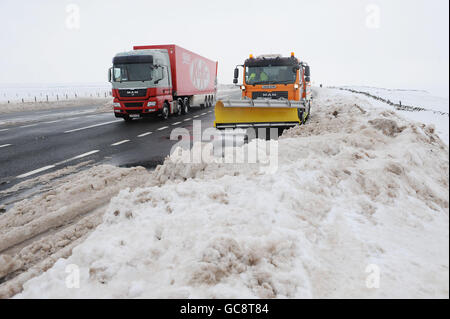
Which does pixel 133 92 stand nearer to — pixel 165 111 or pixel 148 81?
pixel 148 81

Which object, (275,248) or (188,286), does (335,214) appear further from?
(188,286)

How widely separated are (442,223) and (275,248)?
1305 mm

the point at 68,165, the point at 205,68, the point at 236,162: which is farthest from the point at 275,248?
the point at 205,68

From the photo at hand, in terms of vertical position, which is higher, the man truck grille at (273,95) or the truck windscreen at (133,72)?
the truck windscreen at (133,72)

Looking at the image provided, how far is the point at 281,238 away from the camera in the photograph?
2877mm

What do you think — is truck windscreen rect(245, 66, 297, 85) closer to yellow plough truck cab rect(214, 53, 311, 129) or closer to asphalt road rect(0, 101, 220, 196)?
yellow plough truck cab rect(214, 53, 311, 129)

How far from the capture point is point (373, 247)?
8.85 feet

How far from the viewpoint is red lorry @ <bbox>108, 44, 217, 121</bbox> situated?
1549 centimetres

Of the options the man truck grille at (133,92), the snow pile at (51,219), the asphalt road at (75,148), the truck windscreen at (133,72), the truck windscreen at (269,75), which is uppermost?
the truck windscreen at (133,72)

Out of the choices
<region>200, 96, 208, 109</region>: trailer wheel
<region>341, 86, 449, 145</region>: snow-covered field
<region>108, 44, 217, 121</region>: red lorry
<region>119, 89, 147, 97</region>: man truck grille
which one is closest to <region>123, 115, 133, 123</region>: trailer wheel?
<region>108, 44, 217, 121</region>: red lorry

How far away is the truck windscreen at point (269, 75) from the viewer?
1215cm

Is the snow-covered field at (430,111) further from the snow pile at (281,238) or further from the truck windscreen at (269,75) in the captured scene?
the truck windscreen at (269,75)

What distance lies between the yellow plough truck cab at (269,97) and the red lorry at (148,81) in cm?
504

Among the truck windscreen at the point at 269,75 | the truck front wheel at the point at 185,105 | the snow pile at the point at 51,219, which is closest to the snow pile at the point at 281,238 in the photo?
the snow pile at the point at 51,219
